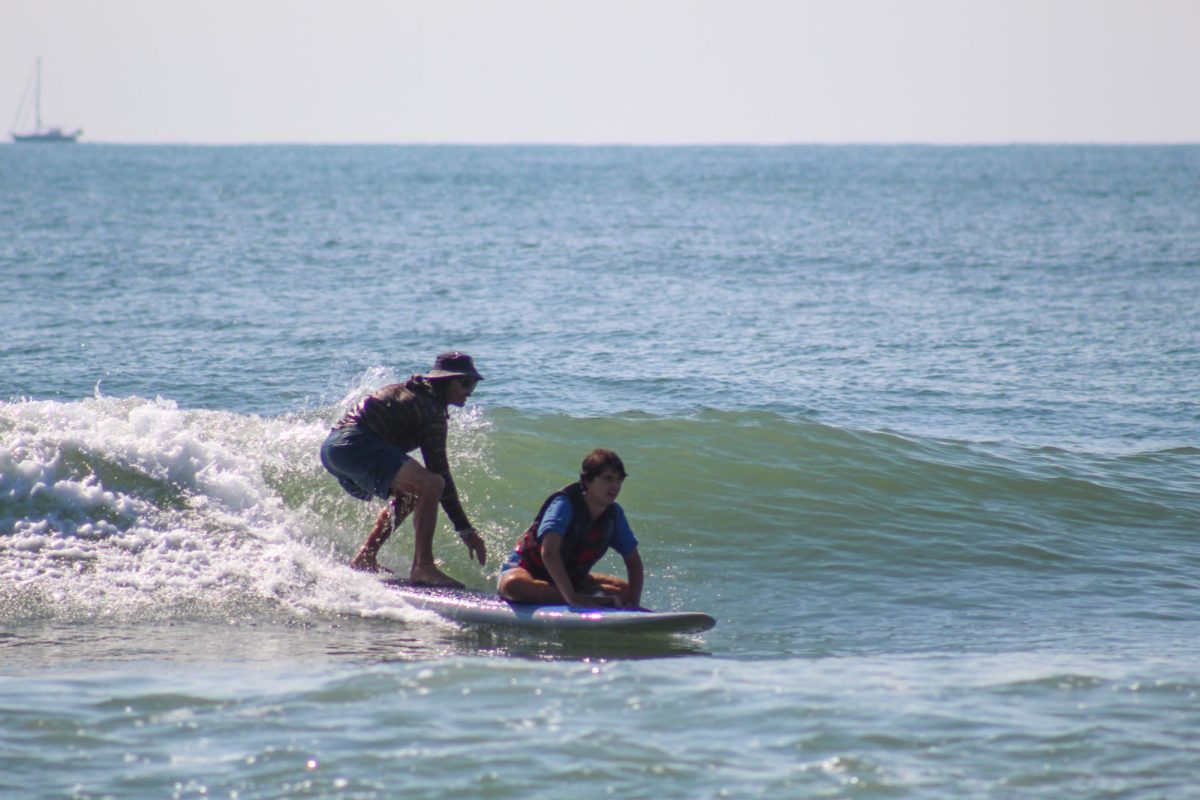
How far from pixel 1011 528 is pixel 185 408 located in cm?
867

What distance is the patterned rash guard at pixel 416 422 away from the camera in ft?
28.5

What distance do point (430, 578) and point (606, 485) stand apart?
1.69 metres

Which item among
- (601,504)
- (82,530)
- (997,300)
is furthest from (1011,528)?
(997,300)

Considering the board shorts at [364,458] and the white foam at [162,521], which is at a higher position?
the board shorts at [364,458]

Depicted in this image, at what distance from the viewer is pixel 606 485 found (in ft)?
25.2

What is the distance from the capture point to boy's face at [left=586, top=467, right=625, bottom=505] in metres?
7.64

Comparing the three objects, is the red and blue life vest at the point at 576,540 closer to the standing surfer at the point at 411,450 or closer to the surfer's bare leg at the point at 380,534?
the standing surfer at the point at 411,450

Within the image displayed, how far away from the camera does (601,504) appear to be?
7.82 metres

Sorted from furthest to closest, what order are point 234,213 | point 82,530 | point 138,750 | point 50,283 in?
point 234,213 < point 50,283 < point 82,530 < point 138,750

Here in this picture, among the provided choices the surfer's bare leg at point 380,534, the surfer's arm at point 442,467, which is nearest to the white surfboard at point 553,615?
the surfer's arm at point 442,467

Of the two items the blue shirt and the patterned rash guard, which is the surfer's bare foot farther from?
the blue shirt

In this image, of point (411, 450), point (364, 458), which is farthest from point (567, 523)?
point (364, 458)

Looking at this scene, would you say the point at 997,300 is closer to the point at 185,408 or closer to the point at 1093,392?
the point at 1093,392

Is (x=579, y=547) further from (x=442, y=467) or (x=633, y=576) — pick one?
(x=442, y=467)
